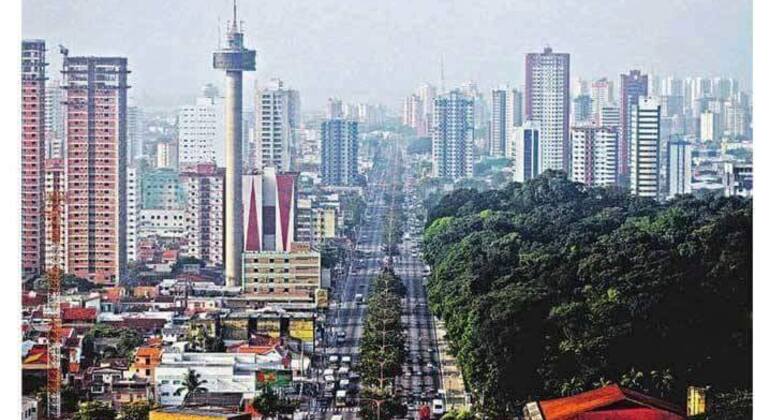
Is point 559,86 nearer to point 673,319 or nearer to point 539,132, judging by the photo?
point 539,132

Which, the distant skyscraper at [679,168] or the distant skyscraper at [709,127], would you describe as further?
the distant skyscraper at [679,168]

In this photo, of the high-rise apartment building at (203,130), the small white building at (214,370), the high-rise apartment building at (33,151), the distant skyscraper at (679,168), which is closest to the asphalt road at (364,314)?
the small white building at (214,370)

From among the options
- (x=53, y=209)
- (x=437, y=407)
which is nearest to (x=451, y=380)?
(x=437, y=407)

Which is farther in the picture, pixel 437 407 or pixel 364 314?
pixel 364 314

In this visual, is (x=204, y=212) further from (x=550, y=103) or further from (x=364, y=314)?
(x=550, y=103)

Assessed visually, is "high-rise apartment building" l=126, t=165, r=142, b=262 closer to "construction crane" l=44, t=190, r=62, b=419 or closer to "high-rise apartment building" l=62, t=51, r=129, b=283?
"high-rise apartment building" l=62, t=51, r=129, b=283

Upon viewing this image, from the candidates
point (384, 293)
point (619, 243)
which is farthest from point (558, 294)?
point (384, 293)

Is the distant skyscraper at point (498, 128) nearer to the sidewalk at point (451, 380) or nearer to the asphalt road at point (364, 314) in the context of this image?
the asphalt road at point (364, 314)
